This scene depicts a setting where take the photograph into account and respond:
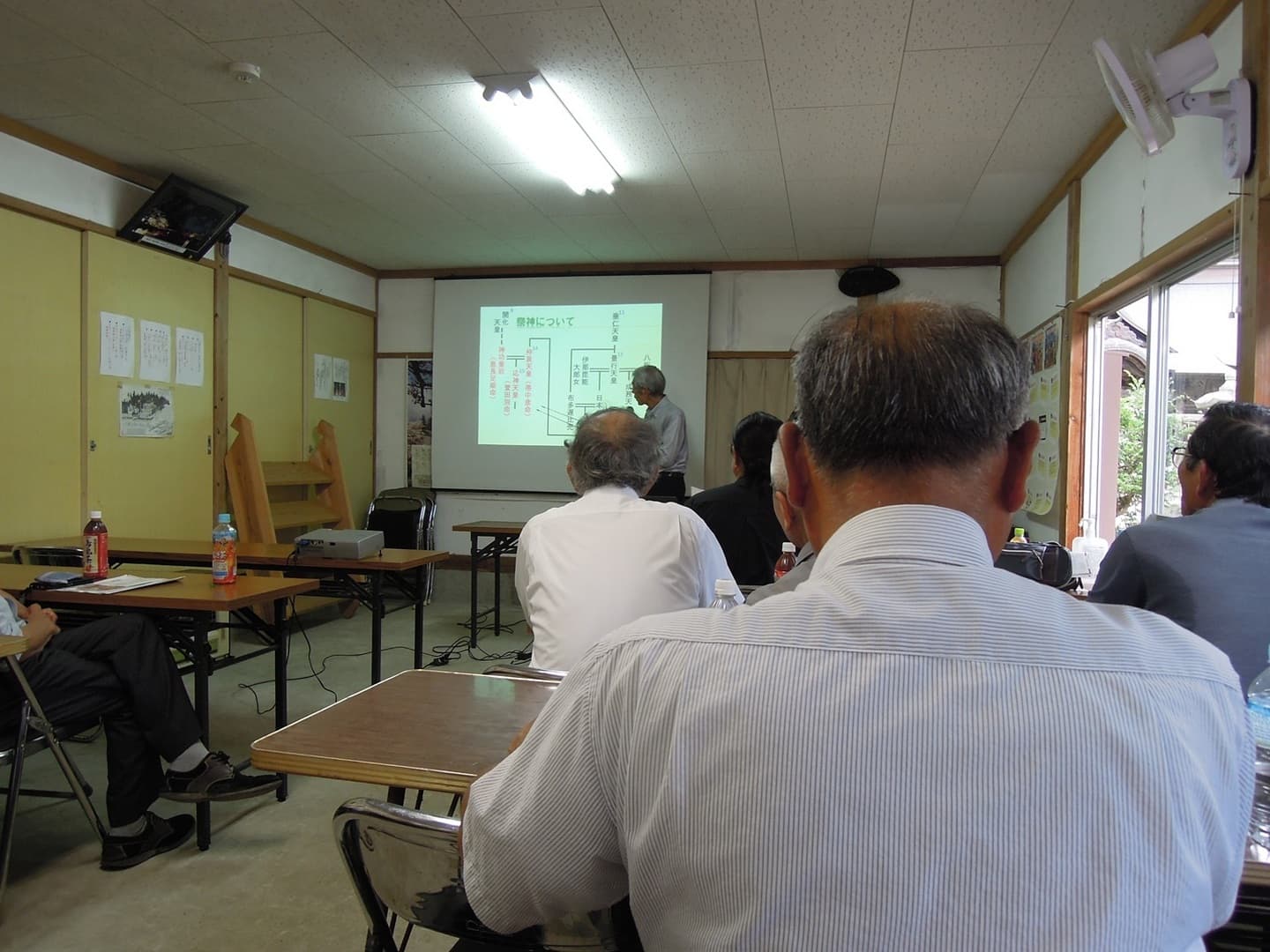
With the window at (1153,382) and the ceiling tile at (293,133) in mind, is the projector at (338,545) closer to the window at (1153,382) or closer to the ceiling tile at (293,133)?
the ceiling tile at (293,133)

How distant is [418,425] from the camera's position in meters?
6.54

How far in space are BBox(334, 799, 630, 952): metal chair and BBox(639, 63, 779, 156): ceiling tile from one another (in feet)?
9.34

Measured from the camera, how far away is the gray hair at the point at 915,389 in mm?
648

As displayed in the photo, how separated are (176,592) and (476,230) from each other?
11.2ft

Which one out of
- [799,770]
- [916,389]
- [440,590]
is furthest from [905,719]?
[440,590]

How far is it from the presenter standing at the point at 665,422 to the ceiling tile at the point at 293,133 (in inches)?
86.7

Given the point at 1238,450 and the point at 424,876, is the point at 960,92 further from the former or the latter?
the point at 424,876

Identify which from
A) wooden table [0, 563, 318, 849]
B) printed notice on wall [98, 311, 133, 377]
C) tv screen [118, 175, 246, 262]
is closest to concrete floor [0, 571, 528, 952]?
wooden table [0, 563, 318, 849]

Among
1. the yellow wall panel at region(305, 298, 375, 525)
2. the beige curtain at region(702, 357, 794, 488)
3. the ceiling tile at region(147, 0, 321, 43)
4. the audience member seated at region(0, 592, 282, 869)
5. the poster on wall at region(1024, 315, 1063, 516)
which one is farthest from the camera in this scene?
the beige curtain at region(702, 357, 794, 488)

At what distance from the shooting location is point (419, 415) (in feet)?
21.4

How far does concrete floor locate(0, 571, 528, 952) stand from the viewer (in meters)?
1.92

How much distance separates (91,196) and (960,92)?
4.13 meters

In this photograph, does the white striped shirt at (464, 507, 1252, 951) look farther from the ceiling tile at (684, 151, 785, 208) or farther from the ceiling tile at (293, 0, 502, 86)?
the ceiling tile at (684, 151, 785, 208)

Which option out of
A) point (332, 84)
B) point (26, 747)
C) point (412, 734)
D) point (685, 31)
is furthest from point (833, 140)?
point (26, 747)
